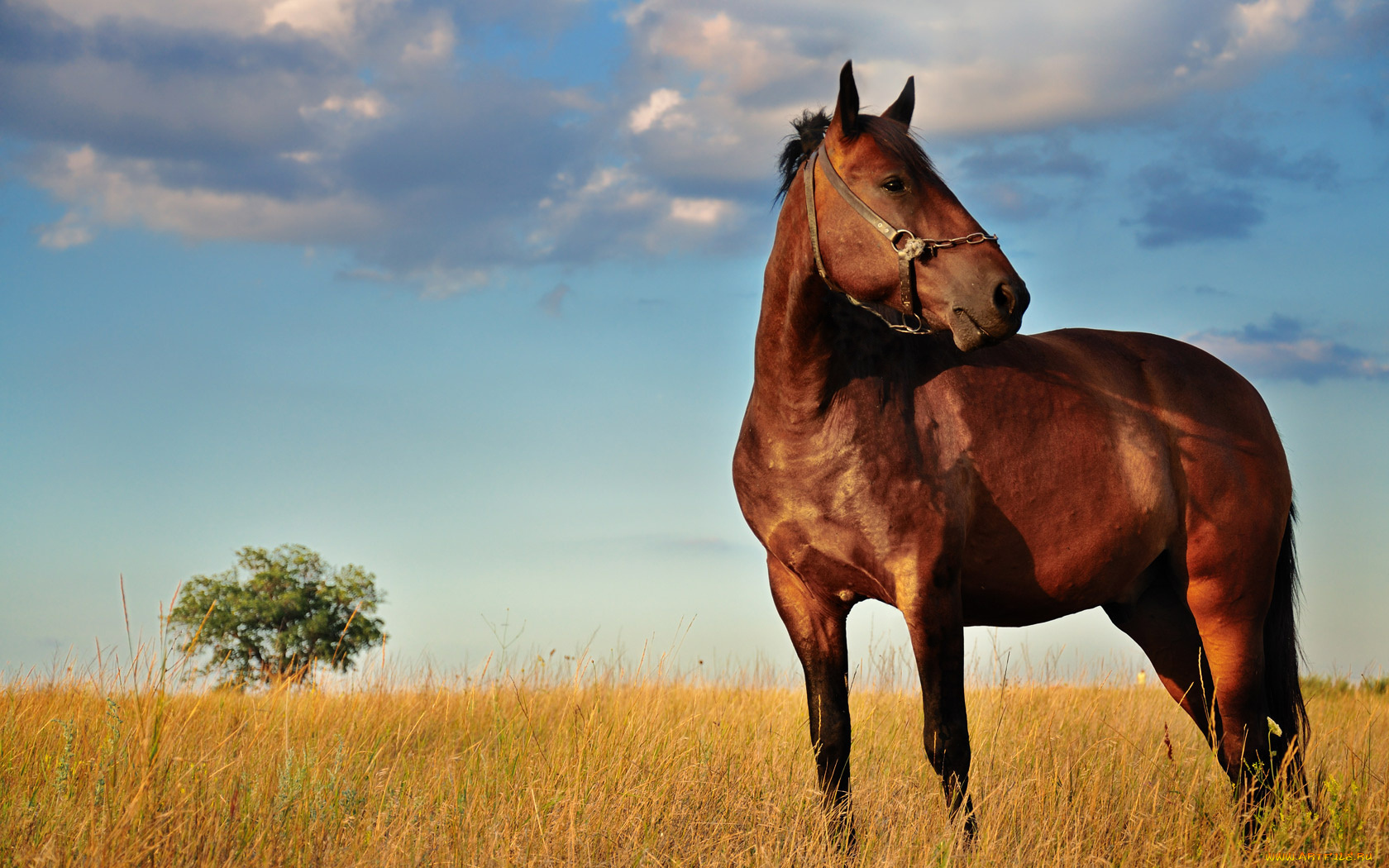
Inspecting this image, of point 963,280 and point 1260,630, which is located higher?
point 963,280

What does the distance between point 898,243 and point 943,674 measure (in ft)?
6.39

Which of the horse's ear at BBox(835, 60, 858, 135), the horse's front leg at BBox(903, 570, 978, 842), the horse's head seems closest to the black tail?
the horse's front leg at BBox(903, 570, 978, 842)

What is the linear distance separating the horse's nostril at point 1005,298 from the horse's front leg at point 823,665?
1705 mm

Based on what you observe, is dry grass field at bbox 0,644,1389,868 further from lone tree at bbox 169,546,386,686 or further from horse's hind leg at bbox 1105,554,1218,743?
lone tree at bbox 169,546,386,686

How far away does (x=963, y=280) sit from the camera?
4.04 meters

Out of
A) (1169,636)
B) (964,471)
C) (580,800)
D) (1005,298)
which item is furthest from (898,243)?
(1169,636)

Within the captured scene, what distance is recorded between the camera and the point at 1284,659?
19.3 feet

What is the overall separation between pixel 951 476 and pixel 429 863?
2.90 meters

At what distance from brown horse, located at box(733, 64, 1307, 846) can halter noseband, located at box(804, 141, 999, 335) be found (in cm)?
1

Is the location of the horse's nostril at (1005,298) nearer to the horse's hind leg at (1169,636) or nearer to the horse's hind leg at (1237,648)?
the horse's hind leg at (1237,648)

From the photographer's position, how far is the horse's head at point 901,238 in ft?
13.2

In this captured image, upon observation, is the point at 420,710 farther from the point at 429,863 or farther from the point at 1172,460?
the point at 1172,460

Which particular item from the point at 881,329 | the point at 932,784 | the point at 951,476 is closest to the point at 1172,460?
the point at 951,476

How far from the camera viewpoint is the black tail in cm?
577
